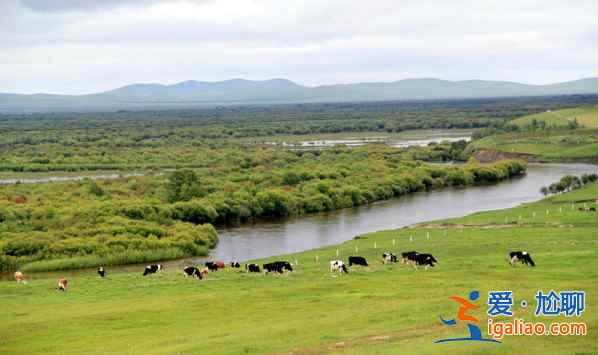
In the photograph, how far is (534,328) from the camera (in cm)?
2000

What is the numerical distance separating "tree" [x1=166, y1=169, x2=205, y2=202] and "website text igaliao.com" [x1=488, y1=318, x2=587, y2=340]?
52.4 meters

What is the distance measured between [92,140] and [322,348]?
149 m

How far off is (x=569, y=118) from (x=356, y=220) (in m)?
114

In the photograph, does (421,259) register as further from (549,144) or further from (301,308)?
(549,144)

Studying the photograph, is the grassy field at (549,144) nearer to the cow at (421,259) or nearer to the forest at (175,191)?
the forest at (175,191)

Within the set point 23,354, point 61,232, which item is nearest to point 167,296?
point 23,354

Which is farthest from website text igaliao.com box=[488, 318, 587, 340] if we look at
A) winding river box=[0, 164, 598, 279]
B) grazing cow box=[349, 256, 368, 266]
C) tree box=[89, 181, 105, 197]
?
tree box=[89, 181, 105, 197]

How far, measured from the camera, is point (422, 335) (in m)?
20.6

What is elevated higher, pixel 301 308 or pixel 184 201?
pixel 301 308

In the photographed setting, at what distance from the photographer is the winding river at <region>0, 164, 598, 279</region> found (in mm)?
53125

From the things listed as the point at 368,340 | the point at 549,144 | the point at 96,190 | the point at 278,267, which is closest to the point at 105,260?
the point at 278,267

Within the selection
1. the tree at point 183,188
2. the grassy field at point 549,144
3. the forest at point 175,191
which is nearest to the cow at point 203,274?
the forest at point 175,191

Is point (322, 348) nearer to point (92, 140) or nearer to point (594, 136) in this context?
point (594, 136)

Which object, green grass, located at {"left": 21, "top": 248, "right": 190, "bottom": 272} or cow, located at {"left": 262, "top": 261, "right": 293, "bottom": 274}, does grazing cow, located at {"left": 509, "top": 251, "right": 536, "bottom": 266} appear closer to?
cow, located at {"left": 262, "top": 261, "right": 293, "bottom": 274}
